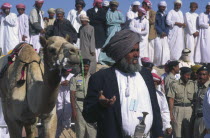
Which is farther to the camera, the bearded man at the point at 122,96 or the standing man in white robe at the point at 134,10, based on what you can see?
the standing man in white robe at the point at 134,10

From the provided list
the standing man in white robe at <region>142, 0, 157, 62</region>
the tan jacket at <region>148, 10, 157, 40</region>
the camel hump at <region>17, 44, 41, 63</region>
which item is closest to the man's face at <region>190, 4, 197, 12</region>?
the standing man in white robe at <region>142, 0, 157, 62</region>

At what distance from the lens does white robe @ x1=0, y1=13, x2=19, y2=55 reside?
1794cm

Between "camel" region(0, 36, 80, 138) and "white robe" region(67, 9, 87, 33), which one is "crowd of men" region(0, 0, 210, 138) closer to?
"white robe" region(67, 9, 87, 33)

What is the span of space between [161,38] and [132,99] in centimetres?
1291

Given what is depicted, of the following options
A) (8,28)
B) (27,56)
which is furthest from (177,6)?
(27,56)

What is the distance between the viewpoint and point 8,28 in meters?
18.2

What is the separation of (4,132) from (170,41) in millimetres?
8480

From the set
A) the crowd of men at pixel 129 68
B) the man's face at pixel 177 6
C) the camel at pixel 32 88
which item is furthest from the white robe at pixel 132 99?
the man's face at pixel 177 6

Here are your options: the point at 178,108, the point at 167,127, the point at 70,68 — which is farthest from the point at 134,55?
the point at 178,108

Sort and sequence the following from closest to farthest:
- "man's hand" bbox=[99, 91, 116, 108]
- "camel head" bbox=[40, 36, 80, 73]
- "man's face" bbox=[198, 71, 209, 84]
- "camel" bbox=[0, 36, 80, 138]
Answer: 1. "man's hand" bbox=[99, 91, 116, 108]
2. "camel head" bbox=[40, 36, 80, 73]
3. "camel" bbox=[0, 36, 80, 138]
4. "man's face" bbox=[198, 71, 209, 84]

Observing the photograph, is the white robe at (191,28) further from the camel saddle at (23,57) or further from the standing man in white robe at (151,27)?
the camel saddle at (23,57)

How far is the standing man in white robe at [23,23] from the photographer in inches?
698

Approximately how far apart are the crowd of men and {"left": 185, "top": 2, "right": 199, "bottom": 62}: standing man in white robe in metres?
0.03

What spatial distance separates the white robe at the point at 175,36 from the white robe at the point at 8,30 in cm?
496
